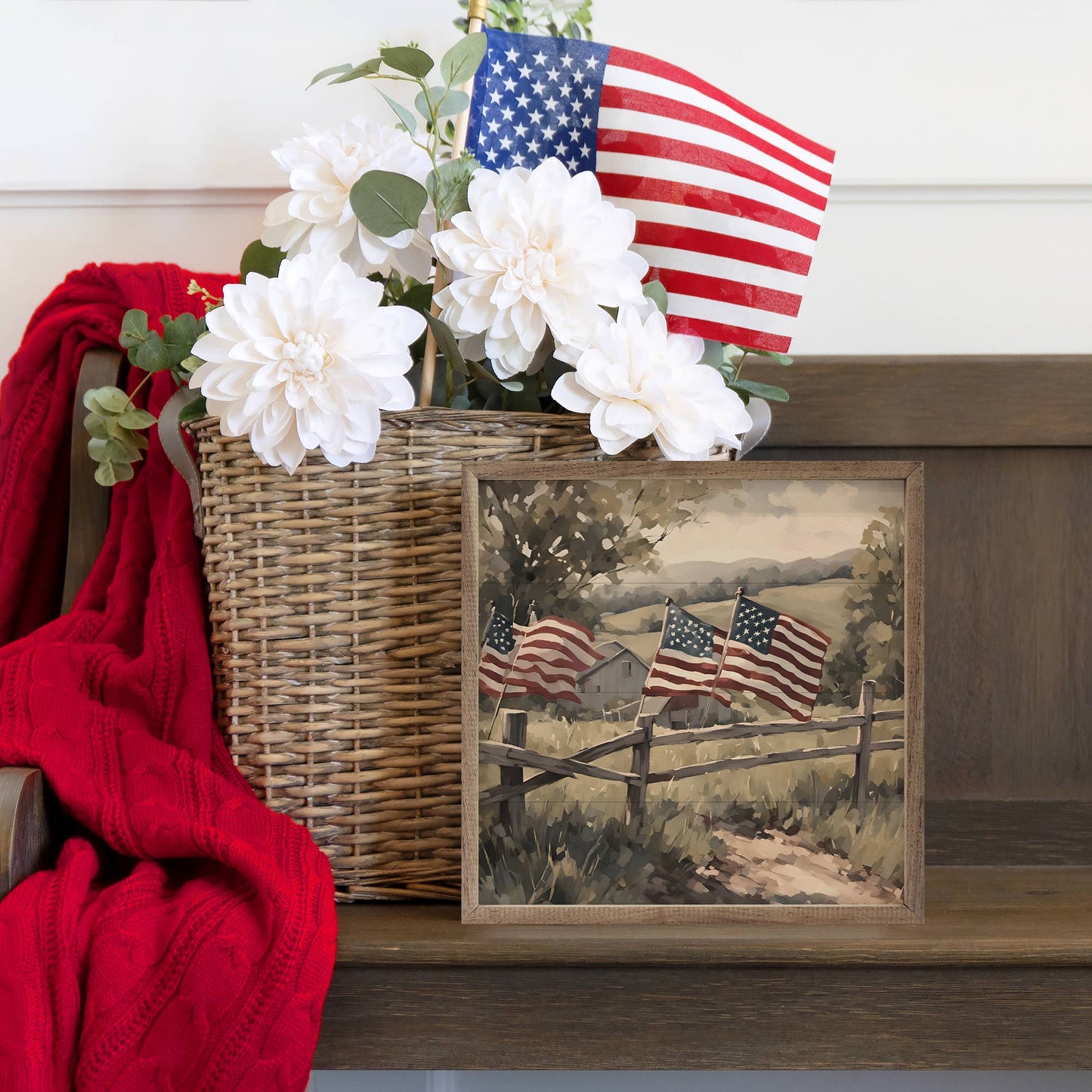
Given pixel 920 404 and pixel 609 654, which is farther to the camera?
pixel 920 404

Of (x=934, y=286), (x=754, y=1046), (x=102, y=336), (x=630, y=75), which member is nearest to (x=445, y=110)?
(x=630, y=75)

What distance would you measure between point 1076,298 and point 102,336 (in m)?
0.97

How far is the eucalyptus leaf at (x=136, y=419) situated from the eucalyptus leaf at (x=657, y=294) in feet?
1.32

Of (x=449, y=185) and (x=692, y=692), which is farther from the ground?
(x=449, y=185)

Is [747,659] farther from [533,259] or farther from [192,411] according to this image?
[192,411]

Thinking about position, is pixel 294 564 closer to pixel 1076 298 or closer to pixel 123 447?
pixel 123 447

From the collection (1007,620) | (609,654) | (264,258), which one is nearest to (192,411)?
(264,258)

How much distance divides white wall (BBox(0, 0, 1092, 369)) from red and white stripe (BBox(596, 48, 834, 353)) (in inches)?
10.7

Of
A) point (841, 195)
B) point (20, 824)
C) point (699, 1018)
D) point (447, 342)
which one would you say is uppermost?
point (841, 195)

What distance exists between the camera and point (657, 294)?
69 cm

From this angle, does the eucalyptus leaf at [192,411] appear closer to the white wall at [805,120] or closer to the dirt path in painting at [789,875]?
the white wall at [805,120]

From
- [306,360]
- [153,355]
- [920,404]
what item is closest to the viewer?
[306,360]

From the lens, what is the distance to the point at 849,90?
96 centimetres

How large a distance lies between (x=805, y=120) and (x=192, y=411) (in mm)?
680
